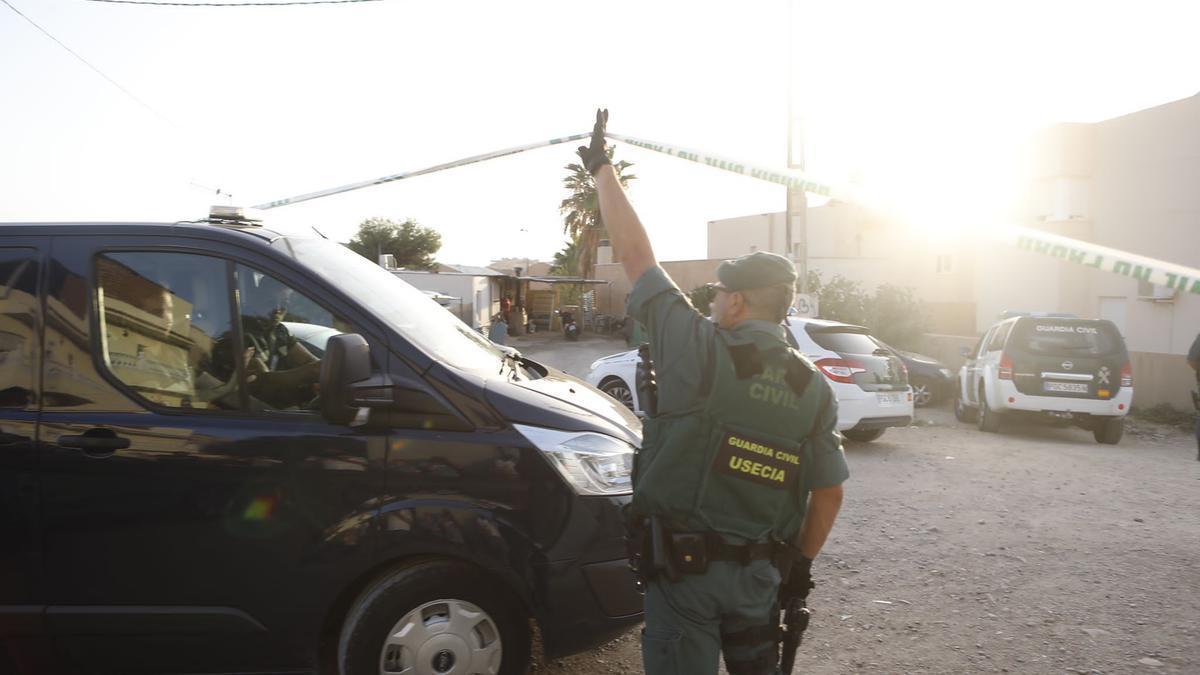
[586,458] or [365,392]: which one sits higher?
[365,392]

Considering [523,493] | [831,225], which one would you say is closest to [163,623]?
[523,493]

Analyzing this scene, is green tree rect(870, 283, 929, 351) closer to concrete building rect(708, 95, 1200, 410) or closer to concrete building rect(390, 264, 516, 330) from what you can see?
concrete building rect(708, 95, 1200, 410)

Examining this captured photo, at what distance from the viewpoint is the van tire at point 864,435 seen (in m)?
10.6

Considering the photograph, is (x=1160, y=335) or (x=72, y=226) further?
(x=1160, y=335)

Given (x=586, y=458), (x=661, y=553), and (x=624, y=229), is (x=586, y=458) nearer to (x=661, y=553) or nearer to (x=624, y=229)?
(x=661, y=553)

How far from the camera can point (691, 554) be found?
2.28m

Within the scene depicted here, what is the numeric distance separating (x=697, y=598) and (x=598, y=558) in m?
0.92

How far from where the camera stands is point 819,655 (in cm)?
405

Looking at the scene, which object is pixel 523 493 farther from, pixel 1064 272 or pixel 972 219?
pixel 1064 272

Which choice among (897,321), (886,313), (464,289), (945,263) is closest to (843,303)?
(886,313)

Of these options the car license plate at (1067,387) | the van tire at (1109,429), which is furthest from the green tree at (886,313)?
the car license plate at (1067,387)

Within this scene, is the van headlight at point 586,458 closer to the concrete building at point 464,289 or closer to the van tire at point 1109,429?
the van tire at point 1109,429

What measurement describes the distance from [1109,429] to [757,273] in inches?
456

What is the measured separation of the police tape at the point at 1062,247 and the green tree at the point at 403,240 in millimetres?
59540
